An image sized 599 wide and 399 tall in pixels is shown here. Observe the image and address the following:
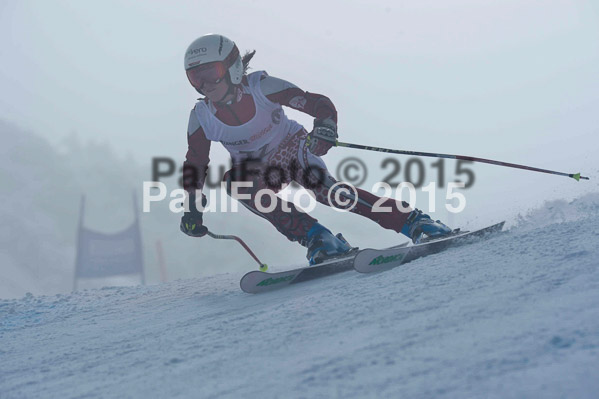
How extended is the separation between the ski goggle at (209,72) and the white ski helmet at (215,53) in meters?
0.02

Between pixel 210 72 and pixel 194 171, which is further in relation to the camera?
pixel 194 171

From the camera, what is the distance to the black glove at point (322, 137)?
343 centimetres

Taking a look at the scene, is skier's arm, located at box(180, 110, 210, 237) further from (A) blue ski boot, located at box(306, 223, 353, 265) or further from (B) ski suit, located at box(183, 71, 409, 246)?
(A) blue ski boot, located at box(306, 223, 353, 265)

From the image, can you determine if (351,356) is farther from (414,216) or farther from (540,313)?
(414,216)

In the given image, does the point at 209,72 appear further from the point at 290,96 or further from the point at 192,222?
the point at 192,222

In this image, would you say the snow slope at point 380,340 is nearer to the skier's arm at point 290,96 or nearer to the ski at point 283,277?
the ski at point 283,277

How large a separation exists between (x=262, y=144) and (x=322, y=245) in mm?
898

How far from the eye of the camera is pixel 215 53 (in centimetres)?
351

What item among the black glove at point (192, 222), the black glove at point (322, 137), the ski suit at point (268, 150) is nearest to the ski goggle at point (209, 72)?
the ski suit at point (268, 150)

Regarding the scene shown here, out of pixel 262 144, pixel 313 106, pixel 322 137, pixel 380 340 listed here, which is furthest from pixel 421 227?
pixel 380 340

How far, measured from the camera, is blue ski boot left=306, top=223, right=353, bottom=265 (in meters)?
3.77

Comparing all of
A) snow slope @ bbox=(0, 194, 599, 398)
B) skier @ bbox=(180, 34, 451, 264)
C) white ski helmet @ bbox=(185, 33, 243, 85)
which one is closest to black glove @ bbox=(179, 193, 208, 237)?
skier @ bbox=(180, 34, 451, 264)

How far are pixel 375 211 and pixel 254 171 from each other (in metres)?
0.98

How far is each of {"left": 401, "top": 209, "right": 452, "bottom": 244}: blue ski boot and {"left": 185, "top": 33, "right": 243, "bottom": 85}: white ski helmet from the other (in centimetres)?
166
